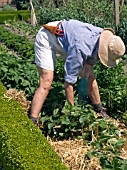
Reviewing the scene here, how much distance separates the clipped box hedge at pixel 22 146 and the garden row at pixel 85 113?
0.99 ft

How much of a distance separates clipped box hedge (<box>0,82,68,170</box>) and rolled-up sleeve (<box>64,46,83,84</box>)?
59cm

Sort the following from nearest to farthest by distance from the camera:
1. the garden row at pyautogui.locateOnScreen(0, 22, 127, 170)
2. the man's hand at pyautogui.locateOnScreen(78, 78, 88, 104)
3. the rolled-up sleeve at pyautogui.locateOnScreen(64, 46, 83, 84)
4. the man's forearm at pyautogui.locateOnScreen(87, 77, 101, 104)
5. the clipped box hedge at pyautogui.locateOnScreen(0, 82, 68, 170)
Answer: the clipped box hedge at pyautogui.locateOnScreen(0, 82, 68, 170) < the garden row at pyautogui.locateOnScreen(0, 22, 127, 170) < the rolled-up sleeve at pyautogui.locateOnScreen(64, 46, 83, 84) < the man's hand at pyautogui.locateOnScreen(78, 78, 88, 104) < the man's forearm at pyautogui.locateOnScreen(87, 77, 101, 104)

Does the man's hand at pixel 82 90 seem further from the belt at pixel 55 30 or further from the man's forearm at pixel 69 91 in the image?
the belt at pixel 55 30

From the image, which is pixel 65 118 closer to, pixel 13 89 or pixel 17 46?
pixel 13 89

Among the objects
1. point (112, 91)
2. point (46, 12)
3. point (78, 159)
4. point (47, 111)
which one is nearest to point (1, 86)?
point (47, 111)

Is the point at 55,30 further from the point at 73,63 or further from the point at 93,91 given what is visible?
the point at 93,91

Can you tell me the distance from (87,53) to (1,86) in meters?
1.53

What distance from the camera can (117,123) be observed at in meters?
5.33

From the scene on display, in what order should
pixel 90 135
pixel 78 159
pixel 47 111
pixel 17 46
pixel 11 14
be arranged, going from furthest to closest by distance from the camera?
pixel 11 14
pixel 17 46
pixel 47 111
pixel 90 135
pixel 78 159

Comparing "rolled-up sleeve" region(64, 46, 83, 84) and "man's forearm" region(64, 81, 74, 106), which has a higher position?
"rolled-up sleeve" region(64, 46, 83, 84)

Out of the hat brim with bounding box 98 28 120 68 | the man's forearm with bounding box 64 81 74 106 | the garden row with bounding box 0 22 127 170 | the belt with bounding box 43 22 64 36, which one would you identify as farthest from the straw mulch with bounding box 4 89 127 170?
the belt with bounding box 43 22 64 36

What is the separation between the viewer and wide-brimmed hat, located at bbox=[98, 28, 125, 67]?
4680 millimetres

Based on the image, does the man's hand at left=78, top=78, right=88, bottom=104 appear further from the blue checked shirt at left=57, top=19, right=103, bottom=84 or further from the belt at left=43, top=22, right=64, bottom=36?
the belt at left=43, top=22, right=64, bottom=36

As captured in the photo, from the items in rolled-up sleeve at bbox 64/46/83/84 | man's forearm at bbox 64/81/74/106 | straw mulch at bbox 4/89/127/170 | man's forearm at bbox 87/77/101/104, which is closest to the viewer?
straw mulch at bbox 4/89/127/170
